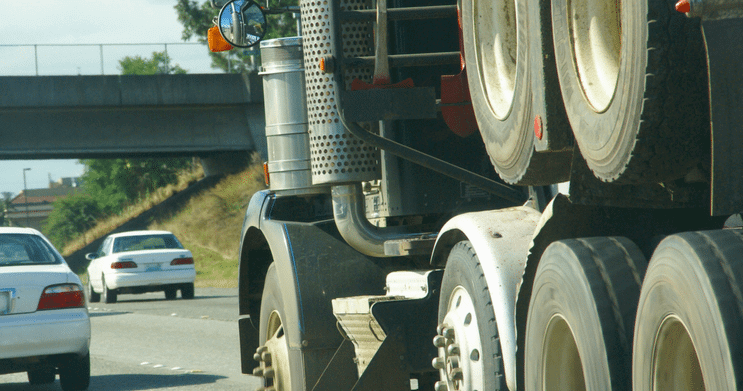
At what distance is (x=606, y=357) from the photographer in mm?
2857

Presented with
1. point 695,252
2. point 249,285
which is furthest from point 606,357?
point 249,285

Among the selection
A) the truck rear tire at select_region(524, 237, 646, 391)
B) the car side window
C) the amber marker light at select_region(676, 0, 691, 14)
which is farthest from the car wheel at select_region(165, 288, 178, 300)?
the amber marker light at select_region(676, 0, 691, 14)

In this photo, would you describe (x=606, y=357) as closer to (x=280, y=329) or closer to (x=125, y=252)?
(x=280, y=329)

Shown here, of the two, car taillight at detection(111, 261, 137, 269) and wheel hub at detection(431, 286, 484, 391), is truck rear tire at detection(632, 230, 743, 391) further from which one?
car taillight at detection(111, 261, 137, 269)

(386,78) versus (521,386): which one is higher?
(386,78)

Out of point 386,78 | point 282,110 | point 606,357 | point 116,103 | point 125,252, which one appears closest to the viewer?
point 606,357

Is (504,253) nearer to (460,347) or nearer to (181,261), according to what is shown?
(460,347)

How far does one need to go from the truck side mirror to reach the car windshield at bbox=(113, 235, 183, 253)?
18.6 meters

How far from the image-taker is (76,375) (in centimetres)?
901

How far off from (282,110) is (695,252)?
3771 millimetres

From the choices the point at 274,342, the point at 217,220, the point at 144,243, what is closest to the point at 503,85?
the point at 274,342

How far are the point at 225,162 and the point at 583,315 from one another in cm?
4639

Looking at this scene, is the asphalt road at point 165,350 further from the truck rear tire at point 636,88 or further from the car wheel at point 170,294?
the truck rear tire at point 636,88

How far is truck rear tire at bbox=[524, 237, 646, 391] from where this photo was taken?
112 inches
